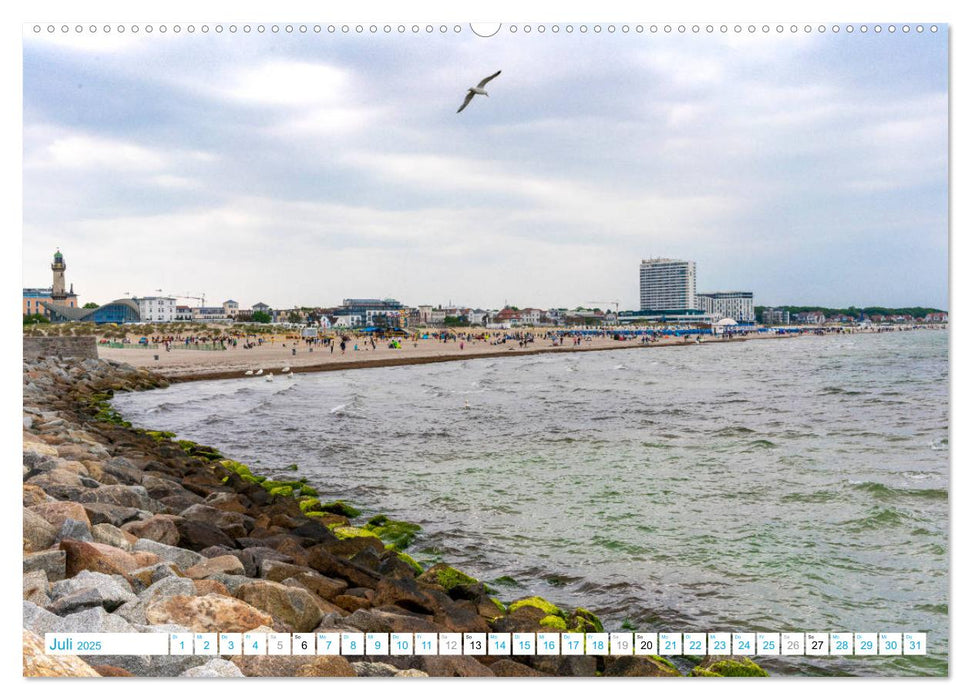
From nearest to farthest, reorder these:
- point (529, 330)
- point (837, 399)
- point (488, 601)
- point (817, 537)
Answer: point (488, 601)
point (817, 537)
point (837, 399)
point (529, 330)

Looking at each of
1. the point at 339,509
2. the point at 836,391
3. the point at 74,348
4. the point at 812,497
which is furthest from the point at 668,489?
the point at 74,348

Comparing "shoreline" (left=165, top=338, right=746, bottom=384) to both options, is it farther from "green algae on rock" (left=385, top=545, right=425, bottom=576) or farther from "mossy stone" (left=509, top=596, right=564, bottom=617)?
"mossy stone" (left=509, top=596, right=564, bottom=617)

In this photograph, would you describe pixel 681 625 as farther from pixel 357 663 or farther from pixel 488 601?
pixel 357 663

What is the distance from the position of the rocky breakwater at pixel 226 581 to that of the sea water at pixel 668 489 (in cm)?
95

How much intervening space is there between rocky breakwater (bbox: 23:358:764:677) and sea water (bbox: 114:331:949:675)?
3.13 ft

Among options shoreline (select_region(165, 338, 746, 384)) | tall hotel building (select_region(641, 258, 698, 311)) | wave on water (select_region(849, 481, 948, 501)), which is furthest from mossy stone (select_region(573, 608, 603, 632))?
shoreline (select_region(165, 338, 746, 384))

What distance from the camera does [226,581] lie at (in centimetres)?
452

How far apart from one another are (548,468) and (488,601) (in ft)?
20.9

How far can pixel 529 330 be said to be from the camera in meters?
84.5

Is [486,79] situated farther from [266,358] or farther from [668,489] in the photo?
[266,358]

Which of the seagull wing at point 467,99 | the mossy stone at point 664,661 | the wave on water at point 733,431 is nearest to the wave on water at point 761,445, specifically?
the wave on water at point 733,431

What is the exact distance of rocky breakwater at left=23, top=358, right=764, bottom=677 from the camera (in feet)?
10.9

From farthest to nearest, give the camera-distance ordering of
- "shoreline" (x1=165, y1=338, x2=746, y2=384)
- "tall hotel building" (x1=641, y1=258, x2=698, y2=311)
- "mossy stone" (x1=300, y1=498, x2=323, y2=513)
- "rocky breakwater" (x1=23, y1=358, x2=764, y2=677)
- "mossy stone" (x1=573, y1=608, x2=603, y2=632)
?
"shoreline" (x1=165, y1=338, x2=746, y2=384) → "mossy stone" (x1=300, y1=498, x2=323, y2=513) → "tall hotel building" (x1=641, y1=258, x2=698, y2=311) → "mossy stone" (x1=573, y1=608, x2=603, y2=632) → "rocky breakwater" (x1=23, y1=358, x2=764, y2=677)

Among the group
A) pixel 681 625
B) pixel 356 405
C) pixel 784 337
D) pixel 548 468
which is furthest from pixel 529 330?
pixel 681 625
